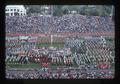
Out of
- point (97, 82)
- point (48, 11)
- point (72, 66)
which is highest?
point (48, 11)

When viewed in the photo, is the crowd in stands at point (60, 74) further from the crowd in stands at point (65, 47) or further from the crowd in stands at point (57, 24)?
the crowd in stands at point (57, 24)

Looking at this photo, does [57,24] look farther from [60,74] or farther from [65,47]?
[60,74]

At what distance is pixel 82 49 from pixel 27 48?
0.71 meters

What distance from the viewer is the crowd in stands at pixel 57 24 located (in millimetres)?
2582

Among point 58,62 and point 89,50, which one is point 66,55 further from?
point 89,50

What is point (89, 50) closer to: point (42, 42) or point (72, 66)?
point (72, 66)

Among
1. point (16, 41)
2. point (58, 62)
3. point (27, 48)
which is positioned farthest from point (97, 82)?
point (16, 41)

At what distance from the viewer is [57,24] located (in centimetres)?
260

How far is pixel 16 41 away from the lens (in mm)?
2590

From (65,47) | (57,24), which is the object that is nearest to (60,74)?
(65,47)

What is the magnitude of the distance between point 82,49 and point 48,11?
2.18ft

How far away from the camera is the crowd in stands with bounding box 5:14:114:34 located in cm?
258

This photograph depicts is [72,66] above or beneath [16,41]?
beneath
